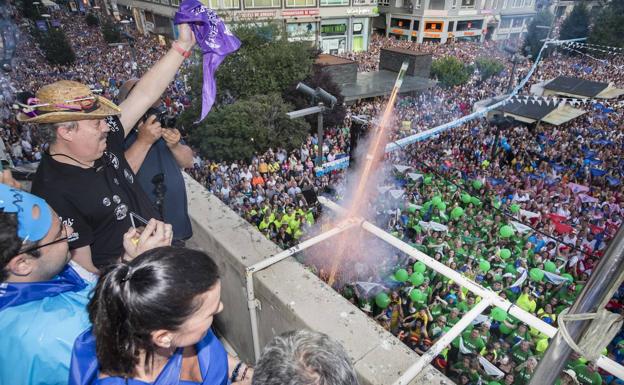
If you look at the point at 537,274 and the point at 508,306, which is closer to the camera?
the point at 508,306

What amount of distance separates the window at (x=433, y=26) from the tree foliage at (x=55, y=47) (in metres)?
36.2

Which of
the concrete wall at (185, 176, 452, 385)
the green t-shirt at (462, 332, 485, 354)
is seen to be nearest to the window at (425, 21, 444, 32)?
the green t-shirt at (462, 332, 485, 354)

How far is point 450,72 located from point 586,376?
24.6 m

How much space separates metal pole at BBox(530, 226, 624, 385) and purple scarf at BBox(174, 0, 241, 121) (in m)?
2.28

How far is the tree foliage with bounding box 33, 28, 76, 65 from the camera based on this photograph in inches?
926

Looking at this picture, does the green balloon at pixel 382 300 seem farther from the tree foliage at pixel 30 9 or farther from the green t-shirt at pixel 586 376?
the tree foliage at pixel 30 9

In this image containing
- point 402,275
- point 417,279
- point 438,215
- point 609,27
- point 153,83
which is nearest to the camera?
point 153,83

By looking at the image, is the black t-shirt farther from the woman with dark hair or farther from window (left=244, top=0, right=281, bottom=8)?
window (left=244, top=0, right=281, bottom=8)

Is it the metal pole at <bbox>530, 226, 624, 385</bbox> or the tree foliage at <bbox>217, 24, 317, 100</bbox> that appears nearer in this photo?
the metal pole at <bbox>530, 226, 624, 385</bbox>

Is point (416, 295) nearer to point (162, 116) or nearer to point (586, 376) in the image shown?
point (586, 376)

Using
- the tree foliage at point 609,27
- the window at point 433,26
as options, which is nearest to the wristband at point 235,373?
the tree foliage at point 609,27

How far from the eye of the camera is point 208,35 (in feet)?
8.52

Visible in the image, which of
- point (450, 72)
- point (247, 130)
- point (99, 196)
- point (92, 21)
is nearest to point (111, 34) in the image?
point (92, 21)

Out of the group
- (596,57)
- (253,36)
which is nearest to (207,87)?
(253,36)
